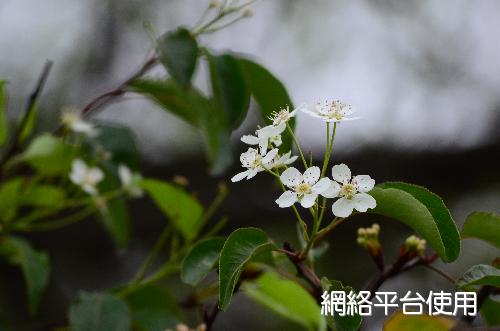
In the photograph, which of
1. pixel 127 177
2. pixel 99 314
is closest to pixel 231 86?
pixel 127 177

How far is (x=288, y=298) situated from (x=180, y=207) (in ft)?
1.23

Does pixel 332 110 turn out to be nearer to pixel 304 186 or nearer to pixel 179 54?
pixel 304 186

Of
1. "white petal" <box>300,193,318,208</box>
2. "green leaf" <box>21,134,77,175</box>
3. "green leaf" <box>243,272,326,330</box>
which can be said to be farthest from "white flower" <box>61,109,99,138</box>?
"white petal" <box>300,193,318,208</box>

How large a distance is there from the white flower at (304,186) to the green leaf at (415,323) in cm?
17

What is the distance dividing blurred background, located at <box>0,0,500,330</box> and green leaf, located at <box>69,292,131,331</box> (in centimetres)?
12

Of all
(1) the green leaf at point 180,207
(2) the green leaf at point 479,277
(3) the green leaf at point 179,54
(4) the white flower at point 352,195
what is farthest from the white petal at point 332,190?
(1) the green leaf at point 180,207

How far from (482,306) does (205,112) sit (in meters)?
0.47

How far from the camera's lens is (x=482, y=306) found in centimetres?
73

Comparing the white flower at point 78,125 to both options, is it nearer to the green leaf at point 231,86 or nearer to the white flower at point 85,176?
the white flower at point 85,176

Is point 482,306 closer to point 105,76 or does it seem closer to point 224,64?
point 224,64

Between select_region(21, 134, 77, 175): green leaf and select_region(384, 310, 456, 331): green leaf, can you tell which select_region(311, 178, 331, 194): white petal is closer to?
select_region(384, 310, 456, 331): green leaf

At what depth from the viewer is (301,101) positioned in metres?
1.85

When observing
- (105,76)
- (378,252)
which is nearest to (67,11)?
(105,76)

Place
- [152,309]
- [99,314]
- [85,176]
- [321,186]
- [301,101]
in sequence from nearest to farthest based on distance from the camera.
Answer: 1. [321,186]
2. [99,314]
3. [152,309]
4. [85,176]
5. [301,101]
